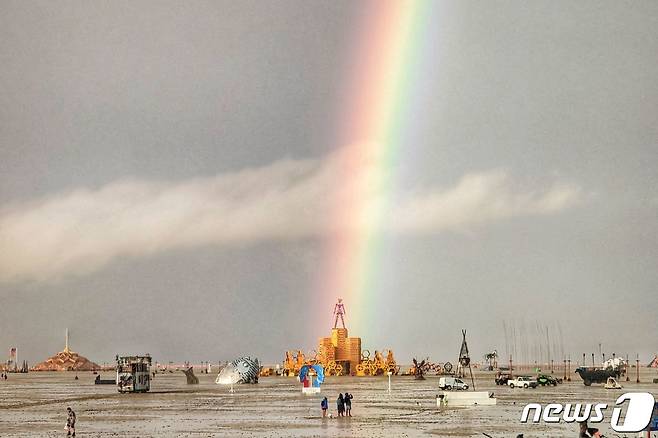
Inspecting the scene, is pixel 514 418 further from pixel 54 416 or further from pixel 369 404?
pixel 54 416

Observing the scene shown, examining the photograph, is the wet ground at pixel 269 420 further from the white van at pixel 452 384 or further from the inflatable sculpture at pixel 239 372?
the inflatable sculpture at pixel 239 372

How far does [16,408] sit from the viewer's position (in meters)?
93.3

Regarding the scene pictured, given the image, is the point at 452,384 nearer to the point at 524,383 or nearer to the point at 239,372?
the point at 524,383

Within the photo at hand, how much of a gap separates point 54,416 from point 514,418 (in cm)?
3806

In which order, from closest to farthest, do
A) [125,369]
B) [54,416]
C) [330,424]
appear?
[330,424]
[54,416]
[125,369]

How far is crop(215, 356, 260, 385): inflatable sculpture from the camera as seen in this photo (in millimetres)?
168625

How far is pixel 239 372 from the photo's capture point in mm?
173125

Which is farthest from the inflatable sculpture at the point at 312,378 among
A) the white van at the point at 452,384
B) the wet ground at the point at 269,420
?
the wet ground at the point at 269,420

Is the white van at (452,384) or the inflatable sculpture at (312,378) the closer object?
the inflatable sculpture at (312,378)

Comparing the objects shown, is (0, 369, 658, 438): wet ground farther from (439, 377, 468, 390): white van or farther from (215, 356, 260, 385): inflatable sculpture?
(215, 356, 260, 385): inflatable sculpture

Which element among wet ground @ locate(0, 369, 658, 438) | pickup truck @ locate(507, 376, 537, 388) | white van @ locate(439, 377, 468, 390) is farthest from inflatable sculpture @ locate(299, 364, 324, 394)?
pickup truck @ locate(507, 376, 537, 388)

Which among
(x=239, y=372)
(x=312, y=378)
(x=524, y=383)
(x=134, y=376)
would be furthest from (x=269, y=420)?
(x=239, y=372)

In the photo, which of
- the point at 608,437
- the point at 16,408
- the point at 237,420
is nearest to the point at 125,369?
the point at 16,408

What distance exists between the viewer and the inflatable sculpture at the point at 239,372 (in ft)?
553
